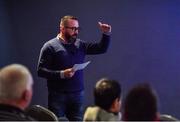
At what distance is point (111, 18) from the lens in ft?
17.8

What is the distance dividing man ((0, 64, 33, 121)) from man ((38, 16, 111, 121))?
160cm

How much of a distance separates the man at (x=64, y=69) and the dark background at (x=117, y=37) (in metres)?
1.23

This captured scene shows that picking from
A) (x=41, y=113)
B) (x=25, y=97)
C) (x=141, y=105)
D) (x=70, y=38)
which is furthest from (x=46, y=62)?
(x=141, y=105)

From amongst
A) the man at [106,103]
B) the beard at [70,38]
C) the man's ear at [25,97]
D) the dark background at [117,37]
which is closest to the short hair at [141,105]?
the man at [106,103]

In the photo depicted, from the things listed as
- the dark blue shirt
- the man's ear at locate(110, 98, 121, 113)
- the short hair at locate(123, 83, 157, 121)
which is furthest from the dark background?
the short hair at locate(123, 83, 157, 121)

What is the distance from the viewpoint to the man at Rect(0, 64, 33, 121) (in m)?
2.41

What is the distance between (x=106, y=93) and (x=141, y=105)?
456 mm

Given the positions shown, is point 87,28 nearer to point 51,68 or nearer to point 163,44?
point 163,44

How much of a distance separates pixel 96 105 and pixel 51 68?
1496mm

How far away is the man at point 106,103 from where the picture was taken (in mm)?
2684

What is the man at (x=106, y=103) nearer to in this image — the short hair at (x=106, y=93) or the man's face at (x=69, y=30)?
the short hair at (x=106, y=93)

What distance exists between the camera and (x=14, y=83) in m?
2.42

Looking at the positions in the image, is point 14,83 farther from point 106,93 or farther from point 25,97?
point 106,93

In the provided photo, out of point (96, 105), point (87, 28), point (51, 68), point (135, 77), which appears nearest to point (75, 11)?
point (87, 28)
